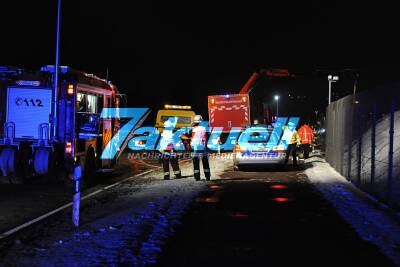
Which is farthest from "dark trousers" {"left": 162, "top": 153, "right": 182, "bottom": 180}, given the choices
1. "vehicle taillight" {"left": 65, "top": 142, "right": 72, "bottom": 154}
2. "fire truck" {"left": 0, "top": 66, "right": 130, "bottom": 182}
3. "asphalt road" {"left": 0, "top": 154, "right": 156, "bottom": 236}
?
"vehicle taillight" {"left": 65, "top": 142, "right": 72, "bottom": 154}

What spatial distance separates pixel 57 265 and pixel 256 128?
499 inches

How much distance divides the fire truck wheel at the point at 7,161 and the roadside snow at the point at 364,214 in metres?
7.48

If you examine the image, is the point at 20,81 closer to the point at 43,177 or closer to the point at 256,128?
the point at 43,177

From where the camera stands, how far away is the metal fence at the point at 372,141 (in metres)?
10.9

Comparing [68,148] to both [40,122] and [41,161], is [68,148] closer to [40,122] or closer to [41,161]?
[41,161]

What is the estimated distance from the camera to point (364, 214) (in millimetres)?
9930

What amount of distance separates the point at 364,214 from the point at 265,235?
2641 mm

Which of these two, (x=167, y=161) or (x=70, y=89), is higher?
(x=70, y=89)

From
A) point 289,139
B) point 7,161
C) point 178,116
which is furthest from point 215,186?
point 178,116

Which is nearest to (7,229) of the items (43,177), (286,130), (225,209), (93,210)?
(93,210)

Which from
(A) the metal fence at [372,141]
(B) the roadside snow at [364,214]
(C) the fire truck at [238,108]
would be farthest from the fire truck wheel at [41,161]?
(C) the fire truck at [238,108]

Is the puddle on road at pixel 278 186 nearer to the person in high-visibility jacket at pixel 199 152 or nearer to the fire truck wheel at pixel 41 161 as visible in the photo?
the person in high-visibility jacket at pixel 199 152

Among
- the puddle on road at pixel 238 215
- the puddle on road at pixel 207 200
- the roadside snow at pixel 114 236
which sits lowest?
the roadside snow at pixel 114 236

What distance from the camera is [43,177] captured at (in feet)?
46.7
